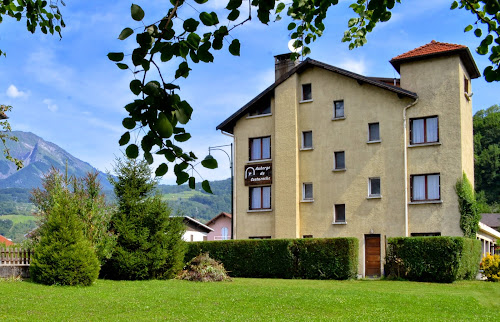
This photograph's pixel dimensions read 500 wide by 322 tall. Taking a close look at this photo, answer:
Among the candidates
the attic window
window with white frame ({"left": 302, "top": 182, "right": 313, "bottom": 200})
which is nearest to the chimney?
the attic window

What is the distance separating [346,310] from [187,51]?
11.2 metres

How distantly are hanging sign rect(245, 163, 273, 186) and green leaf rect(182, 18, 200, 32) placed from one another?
3229 cm

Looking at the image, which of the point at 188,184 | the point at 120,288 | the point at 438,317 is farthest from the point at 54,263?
the point at 188,184

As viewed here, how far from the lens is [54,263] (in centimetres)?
1941

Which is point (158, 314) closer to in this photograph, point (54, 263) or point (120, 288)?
point (120, 288)

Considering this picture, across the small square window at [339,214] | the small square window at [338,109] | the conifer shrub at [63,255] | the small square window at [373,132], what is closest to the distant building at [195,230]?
the small square window at [339,214]

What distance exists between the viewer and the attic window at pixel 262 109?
36.6m

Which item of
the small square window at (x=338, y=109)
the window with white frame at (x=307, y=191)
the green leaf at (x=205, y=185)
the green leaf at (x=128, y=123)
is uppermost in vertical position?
the small square window at (x=338, y=109)

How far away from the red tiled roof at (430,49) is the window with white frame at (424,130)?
3584 millimetres

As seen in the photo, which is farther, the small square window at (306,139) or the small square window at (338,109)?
the small square window at (306,139)

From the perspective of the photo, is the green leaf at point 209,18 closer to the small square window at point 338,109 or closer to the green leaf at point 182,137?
the green leaf at point 182,137

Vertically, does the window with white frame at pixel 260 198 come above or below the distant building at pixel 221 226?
above

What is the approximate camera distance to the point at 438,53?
3088 cm

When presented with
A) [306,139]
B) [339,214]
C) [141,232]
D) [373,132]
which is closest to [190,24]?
[141,232]
